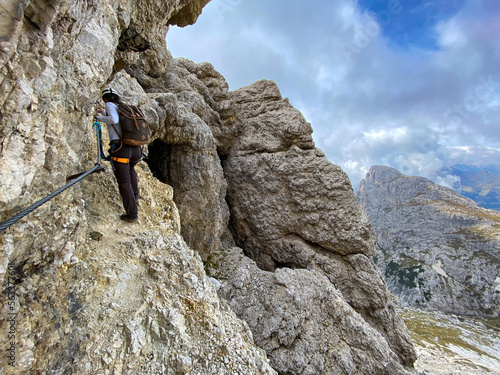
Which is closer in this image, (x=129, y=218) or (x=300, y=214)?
(x=129, y=218)

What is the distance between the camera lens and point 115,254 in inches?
264

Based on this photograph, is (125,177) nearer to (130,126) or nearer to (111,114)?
(130,126)

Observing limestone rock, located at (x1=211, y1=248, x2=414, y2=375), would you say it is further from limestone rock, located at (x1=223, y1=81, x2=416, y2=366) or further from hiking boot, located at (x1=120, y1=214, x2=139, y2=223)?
hiking boot, located at (x1=120, y1=214, x2=139, y2=223)

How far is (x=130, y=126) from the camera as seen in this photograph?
7906 mm

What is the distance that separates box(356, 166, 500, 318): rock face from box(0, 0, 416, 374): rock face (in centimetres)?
14457

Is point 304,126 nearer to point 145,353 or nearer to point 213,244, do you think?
point 213,244

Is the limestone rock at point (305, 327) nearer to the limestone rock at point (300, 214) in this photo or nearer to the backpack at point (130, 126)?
the limestone rock at point (300, 214)

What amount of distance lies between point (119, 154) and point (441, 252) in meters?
189

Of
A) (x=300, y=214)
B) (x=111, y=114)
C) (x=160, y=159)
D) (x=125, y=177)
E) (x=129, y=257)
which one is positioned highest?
(x=160, y=159)

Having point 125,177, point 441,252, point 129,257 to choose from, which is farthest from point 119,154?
point 441,252

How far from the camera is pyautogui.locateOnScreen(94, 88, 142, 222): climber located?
24.8 ft

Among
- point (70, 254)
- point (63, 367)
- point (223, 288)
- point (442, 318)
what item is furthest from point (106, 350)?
point (442, 318)

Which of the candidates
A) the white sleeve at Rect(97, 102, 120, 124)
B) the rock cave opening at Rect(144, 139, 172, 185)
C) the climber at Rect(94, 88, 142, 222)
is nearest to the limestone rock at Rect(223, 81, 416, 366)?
the rock cave opening at Rect(144, 139, 172, 185)

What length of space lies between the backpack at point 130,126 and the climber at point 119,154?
6.2 inches
